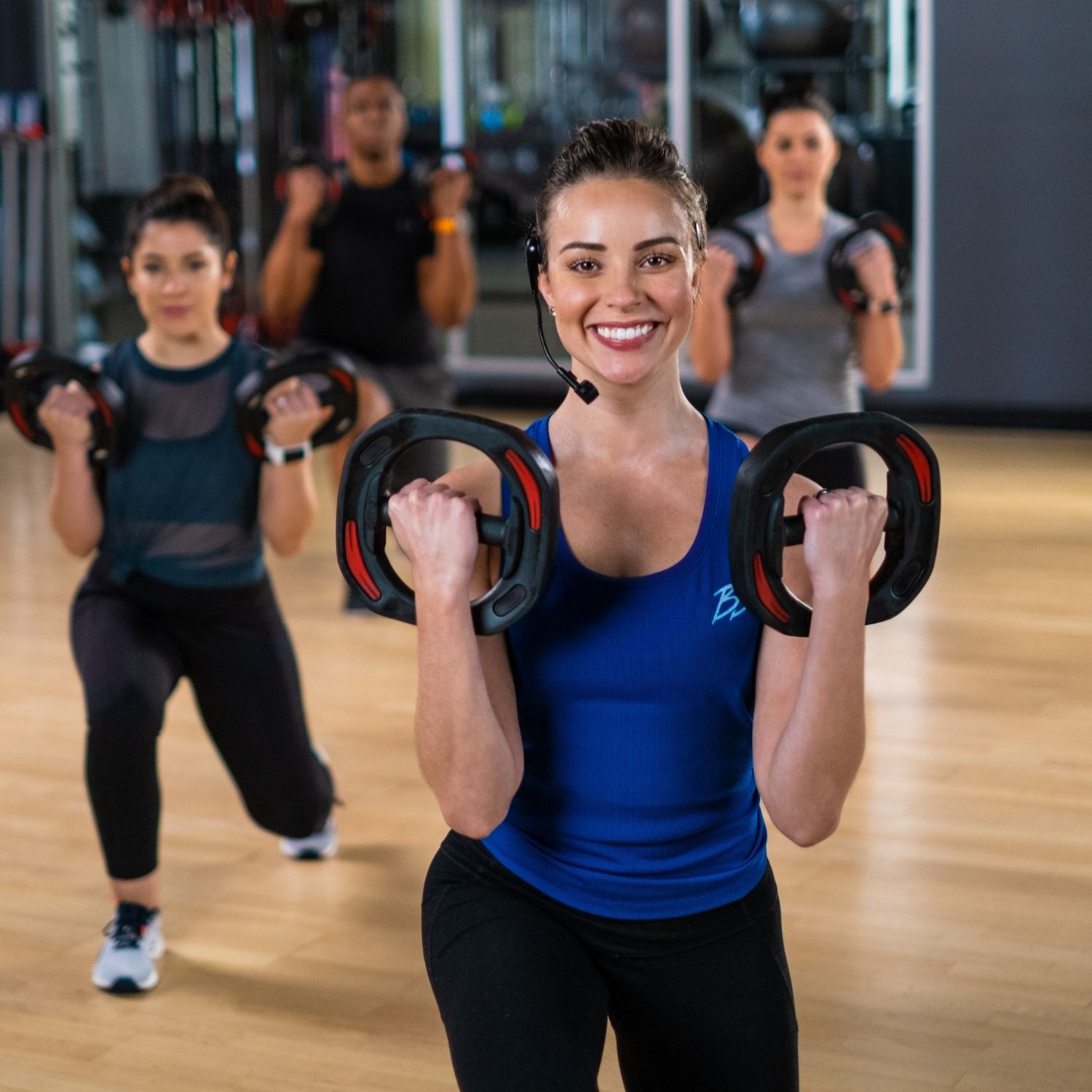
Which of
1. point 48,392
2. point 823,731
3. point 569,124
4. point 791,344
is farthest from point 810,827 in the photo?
point 569,124

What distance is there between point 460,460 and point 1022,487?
82.7 inches

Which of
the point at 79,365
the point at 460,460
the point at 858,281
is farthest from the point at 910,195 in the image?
the point at 79,365

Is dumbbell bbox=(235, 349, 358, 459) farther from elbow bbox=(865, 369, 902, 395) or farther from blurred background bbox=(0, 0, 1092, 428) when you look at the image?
blurred background bbox=(0, 0, 1092, 428)

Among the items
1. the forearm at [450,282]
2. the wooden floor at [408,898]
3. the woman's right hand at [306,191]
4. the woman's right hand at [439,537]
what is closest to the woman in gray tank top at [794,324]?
the wooden floor at [408,898]

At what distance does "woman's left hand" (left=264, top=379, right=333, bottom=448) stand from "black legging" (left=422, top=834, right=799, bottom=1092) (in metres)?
1.19

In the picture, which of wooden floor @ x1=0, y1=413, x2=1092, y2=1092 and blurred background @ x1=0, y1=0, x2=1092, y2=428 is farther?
blurred background @ x1=0, y1=0, x2=1092, y2=428

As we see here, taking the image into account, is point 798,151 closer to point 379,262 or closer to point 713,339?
point 713,339

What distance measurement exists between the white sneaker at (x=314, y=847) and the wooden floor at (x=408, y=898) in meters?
0.02

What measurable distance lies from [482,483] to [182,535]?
1232 millimetres

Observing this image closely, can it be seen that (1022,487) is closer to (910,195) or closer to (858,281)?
(910,195)

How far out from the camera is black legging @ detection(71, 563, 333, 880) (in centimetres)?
253

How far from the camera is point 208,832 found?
3.17m

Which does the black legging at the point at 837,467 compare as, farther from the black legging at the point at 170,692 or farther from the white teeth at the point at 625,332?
the white teeth at the point at 625,332

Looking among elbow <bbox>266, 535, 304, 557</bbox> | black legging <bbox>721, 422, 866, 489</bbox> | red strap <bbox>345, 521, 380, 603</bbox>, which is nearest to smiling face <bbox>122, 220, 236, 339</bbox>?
elbow <bbox>266, 535, 304, 557</bbox>
